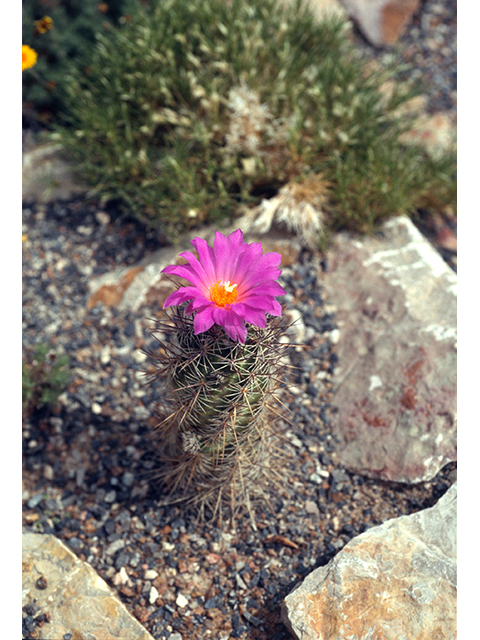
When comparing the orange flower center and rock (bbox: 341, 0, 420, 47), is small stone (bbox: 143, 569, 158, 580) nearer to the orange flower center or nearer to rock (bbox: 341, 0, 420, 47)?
the orange flower center

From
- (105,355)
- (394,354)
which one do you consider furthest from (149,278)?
(394,354)

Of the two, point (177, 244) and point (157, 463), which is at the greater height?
point (177, 244)

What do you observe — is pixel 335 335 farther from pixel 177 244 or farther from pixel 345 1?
pixel 345 1

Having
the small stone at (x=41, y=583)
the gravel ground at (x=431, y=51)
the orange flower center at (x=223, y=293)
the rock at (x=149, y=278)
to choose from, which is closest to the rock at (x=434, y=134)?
the gravel ground at (x=431, y=51)

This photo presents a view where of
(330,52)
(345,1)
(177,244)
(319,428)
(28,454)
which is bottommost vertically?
(28,454)

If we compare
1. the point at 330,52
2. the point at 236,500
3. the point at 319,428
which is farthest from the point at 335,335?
the point at 330,52

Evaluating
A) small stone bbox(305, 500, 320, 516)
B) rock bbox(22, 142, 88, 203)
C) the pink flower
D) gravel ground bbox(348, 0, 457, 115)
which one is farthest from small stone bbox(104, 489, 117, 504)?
gravel ground bbox(348, 0, 457, 115)
